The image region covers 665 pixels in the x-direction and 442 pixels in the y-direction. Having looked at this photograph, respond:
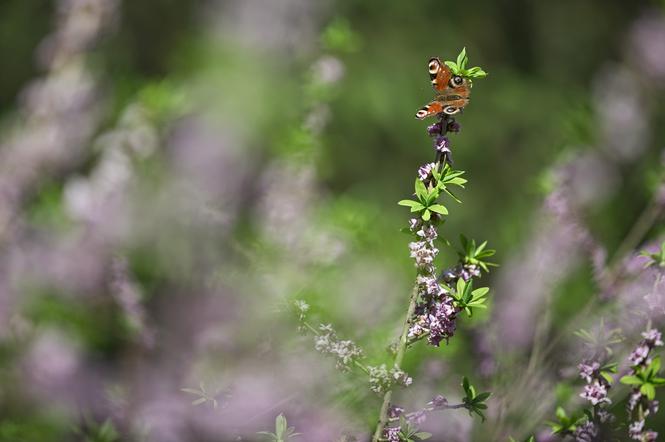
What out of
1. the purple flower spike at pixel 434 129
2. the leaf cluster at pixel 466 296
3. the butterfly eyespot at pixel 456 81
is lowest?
the leaf cluster at pixel 466 296

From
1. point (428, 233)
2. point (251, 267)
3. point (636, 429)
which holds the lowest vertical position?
point (636, 429)

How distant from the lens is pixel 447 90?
49 centimetres

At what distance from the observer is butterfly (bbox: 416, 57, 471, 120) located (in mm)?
462

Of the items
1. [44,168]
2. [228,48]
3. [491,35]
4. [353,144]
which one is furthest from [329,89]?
[491,35]

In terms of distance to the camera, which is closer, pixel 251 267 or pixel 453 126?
pixel 453 126

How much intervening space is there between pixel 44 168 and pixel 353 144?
4.15ft

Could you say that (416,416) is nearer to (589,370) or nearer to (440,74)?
(589,370)

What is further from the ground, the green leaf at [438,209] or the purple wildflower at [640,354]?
the green leaf at [438,209]

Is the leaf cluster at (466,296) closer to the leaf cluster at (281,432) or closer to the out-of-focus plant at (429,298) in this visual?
the out-of-focus plant at (429,298)

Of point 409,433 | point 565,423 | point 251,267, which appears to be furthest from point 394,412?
point 251,267

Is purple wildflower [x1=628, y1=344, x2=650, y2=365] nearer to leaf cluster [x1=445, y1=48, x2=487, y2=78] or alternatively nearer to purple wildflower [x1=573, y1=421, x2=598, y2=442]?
purple wildflower [x1=573, y1=421, x2=598, y2=442]

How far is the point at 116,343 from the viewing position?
0.92m

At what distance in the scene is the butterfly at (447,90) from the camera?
1.52ft

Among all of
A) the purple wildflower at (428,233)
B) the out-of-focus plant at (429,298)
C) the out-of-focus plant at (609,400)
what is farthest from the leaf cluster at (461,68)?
the out-of-focus plant at (609,400)
